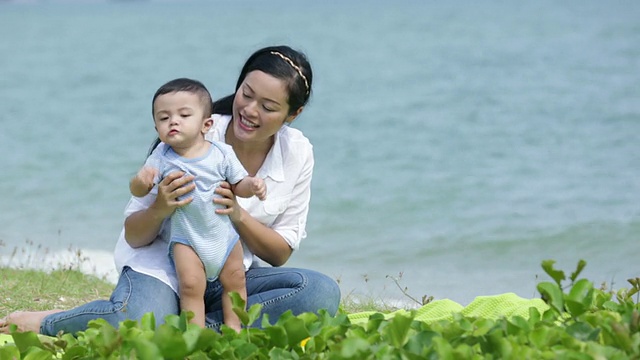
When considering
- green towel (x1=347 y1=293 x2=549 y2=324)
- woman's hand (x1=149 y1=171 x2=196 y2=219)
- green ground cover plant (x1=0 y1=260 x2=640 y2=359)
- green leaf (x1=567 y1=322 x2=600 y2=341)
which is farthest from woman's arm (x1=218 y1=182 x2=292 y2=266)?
green leaf (x1=567 y1=322 x2=600 y2=341)

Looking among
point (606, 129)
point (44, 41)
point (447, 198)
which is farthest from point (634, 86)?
point (44, 41)

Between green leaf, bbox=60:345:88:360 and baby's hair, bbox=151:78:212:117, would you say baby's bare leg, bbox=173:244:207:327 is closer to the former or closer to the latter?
baby's hair, bbox=151:78:212:117

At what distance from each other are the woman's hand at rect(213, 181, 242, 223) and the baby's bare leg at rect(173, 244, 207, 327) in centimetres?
20

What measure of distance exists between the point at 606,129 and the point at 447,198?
3396 mm

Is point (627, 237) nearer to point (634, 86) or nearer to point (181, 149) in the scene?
point (181, 149)

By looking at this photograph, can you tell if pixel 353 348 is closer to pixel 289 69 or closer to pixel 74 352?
pixel 74 352

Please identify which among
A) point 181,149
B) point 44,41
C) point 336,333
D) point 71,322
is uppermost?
point 181,149

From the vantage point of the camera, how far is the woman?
394 cm

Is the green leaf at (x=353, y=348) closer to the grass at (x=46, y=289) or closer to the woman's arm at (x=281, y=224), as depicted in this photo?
the woman's arm at (x=281, y=224)

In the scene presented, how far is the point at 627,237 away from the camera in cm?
836

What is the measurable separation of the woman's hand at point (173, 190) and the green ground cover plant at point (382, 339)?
0.67 metres

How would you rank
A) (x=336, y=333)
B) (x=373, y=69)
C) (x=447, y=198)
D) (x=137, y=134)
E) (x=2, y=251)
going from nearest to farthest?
(x=336, y=333) → (x=2, y=251) → (x=447, y=198) → (x=137, y=134) → (x=373, y=69)

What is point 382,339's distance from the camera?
9.90ft

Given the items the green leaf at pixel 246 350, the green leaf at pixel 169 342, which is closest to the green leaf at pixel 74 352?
the green leaf at pixel 169 342
